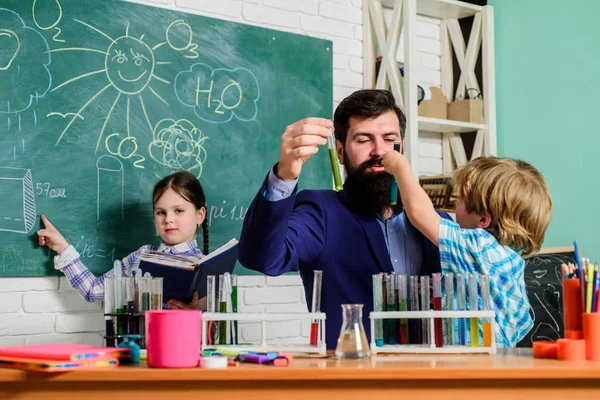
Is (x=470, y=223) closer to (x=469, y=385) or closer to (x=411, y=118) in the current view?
(x=469, y=385)

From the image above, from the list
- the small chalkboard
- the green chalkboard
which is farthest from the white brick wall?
the small chalkboard

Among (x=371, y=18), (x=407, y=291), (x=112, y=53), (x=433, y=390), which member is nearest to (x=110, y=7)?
(x=112, y=53)

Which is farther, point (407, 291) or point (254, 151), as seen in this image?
point (254, 151)

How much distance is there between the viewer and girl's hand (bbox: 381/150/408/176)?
1.80m

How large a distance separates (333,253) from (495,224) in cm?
47

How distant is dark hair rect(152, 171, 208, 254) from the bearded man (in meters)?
0.89

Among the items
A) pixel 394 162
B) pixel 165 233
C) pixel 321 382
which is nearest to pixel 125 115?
pixel 165 233

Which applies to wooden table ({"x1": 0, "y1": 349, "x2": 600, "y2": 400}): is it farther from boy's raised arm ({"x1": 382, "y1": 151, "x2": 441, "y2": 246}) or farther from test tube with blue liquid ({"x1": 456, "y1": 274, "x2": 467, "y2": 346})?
boy's raised arm ({"x1": 382, "y1": 151, "x2": 441, "y2": 246})

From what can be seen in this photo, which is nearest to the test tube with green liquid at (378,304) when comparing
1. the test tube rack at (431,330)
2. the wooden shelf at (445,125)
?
the test tube rack at (431,330)

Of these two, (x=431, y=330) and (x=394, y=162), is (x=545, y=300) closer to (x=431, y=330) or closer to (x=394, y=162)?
(x=394, y=162)

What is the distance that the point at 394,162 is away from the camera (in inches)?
71.9

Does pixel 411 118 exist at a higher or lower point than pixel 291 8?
lower

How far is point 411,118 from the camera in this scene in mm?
3566

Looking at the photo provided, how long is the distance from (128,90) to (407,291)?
190cm
